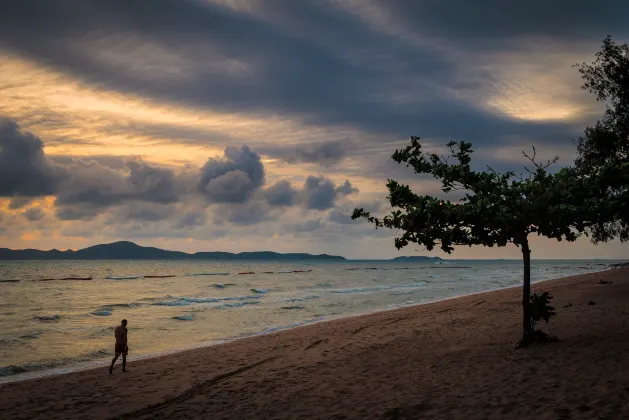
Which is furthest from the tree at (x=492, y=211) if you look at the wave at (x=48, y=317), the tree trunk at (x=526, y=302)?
the wave at (x=48, y=317)

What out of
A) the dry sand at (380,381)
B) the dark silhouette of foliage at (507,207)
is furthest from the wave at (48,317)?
the dark silhouette of foliage at (507,207)

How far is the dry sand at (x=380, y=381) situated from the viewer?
10297 millimetres

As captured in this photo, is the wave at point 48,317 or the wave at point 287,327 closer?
the wave at point 287,327

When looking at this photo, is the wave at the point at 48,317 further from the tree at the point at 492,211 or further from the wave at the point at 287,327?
the tree at the point at 492,211

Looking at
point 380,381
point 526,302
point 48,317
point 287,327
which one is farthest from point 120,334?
point 48,317

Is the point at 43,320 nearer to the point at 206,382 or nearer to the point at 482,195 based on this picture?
the point at 206,382

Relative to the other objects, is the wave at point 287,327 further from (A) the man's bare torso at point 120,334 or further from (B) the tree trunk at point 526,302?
(B) the tree trunk at point 526,302

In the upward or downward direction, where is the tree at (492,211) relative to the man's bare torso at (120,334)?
upward

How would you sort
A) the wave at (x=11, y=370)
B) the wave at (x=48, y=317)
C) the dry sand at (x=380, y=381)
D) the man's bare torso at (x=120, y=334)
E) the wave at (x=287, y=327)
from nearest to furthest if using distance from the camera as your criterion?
the dry sand at (x=380, y=381) → the man's bare torso at (x=120, y=334) → the wave at (x=11, y=370) → the wave at (x=287, y=327) → the wave at (x=48, y=317)

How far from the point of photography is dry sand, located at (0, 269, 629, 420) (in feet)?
33.8

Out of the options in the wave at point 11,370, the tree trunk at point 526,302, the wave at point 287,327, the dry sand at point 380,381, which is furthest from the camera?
the wave at point 287,327

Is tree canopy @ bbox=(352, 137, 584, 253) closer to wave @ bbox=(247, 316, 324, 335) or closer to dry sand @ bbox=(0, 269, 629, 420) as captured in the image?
dry sand @ bbox=(0, 269, 629, 420)

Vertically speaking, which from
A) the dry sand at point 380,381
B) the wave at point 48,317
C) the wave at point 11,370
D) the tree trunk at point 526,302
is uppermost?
the tree trunk at point 526,302

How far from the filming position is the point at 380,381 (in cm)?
1285
